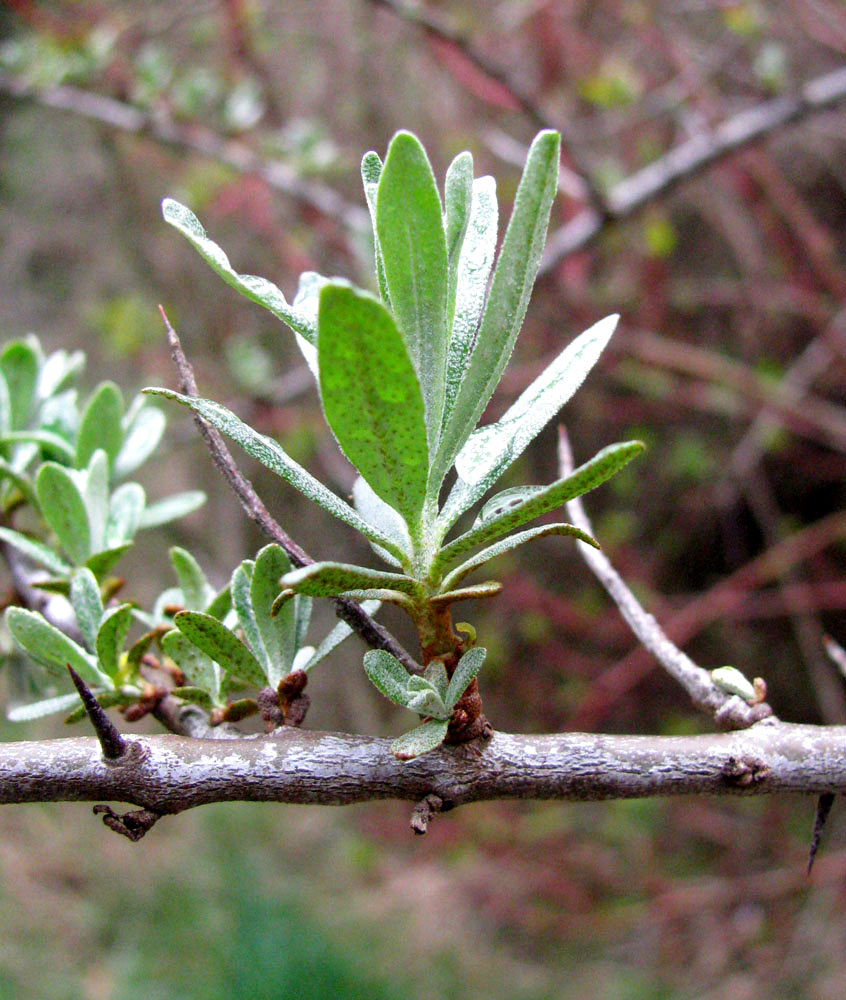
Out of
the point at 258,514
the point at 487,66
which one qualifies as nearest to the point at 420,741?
the point at 258,514

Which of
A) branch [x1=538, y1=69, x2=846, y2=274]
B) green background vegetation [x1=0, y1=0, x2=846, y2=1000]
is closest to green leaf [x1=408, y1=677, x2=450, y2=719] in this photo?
branch [x1=538, y1=69, x2=846, y2=274]

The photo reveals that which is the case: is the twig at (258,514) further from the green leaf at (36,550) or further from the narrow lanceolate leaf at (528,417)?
the green leaf at (36,550)

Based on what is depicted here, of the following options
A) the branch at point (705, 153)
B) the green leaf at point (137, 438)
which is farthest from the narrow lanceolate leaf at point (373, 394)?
the branch at point (705, 153)

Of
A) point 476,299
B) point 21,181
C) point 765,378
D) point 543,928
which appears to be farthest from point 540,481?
point 476,299

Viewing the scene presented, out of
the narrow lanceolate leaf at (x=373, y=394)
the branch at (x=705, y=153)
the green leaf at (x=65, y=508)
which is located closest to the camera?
the narrow lanceolate leaf at (x=373, y=394)

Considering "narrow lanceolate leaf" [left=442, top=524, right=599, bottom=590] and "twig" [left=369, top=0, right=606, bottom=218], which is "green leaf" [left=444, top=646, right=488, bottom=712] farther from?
"twig" [left=369, top=0, right=606, bottom=218]

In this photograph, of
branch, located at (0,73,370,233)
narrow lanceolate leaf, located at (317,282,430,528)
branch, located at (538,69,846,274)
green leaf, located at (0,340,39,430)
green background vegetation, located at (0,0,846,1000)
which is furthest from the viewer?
green background vegetation, located at (0,0,846,1000)
